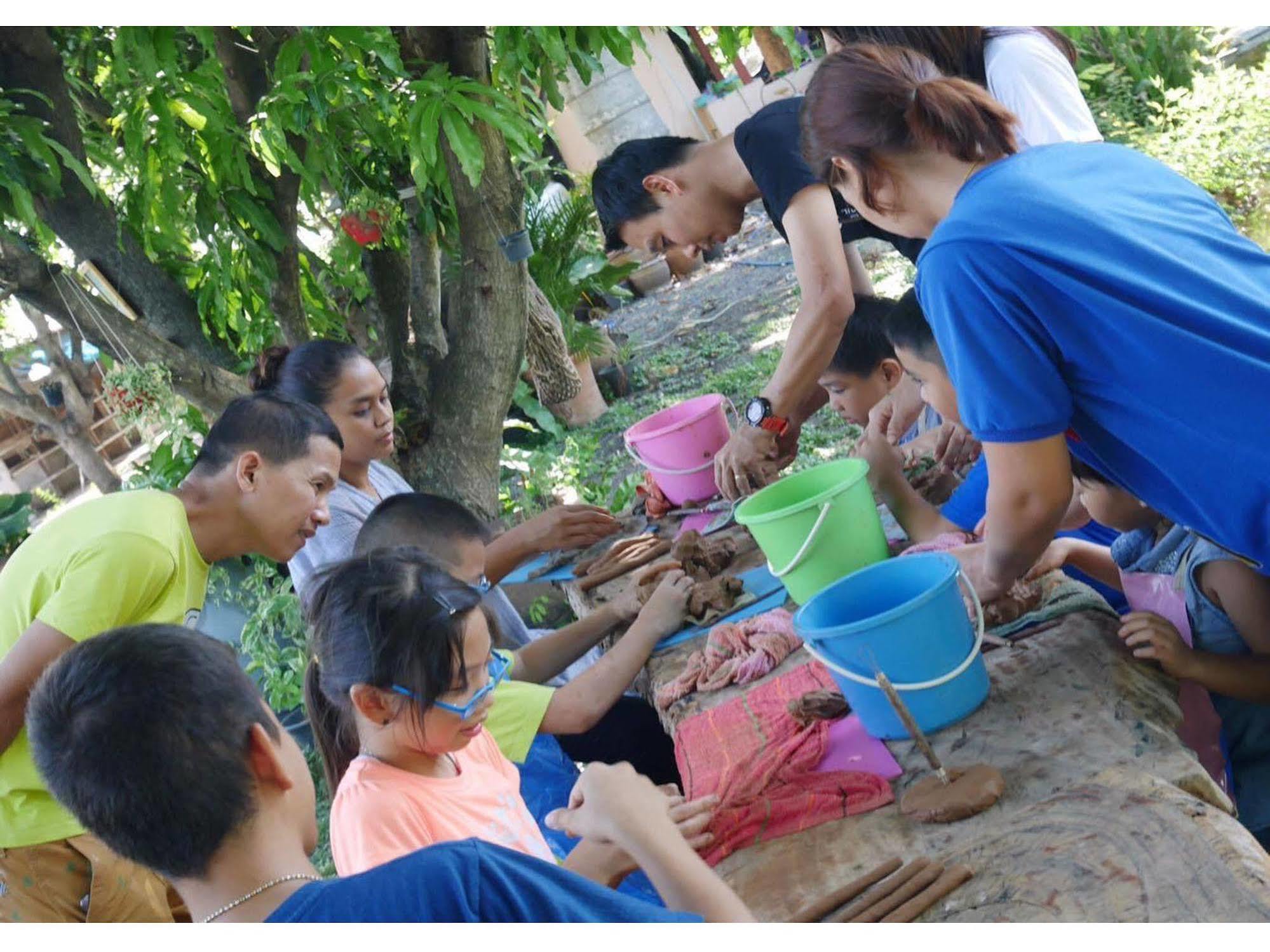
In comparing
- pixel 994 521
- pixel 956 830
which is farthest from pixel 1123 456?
pixel 956 830

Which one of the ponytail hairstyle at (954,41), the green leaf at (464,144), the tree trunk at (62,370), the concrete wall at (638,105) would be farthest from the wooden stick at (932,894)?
the concrete wall at (638,105)

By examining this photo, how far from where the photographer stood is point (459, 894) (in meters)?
1.23

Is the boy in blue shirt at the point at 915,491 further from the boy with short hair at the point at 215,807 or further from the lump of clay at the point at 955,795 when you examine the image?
the boy with short hair at the point at 215,807

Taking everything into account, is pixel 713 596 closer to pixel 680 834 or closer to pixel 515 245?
pixel 680 834

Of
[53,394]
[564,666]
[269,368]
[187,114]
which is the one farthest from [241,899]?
[53,394]

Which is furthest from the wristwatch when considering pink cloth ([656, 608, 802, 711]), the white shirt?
the white shirt

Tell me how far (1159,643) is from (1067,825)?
1.64 feet

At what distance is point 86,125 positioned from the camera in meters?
5.34

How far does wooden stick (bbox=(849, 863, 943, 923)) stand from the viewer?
151cm

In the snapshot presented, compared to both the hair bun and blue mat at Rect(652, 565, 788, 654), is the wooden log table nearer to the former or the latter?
blue mat at Rect(652, 565, 788, 654)

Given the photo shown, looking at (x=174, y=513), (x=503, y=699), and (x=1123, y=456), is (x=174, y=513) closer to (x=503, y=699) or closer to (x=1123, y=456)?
(x=503, y=699)

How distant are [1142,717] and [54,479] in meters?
12.6

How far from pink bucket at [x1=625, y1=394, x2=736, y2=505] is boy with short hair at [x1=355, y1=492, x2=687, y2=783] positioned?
59 centimetres

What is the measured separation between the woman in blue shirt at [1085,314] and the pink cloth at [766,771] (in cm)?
48
